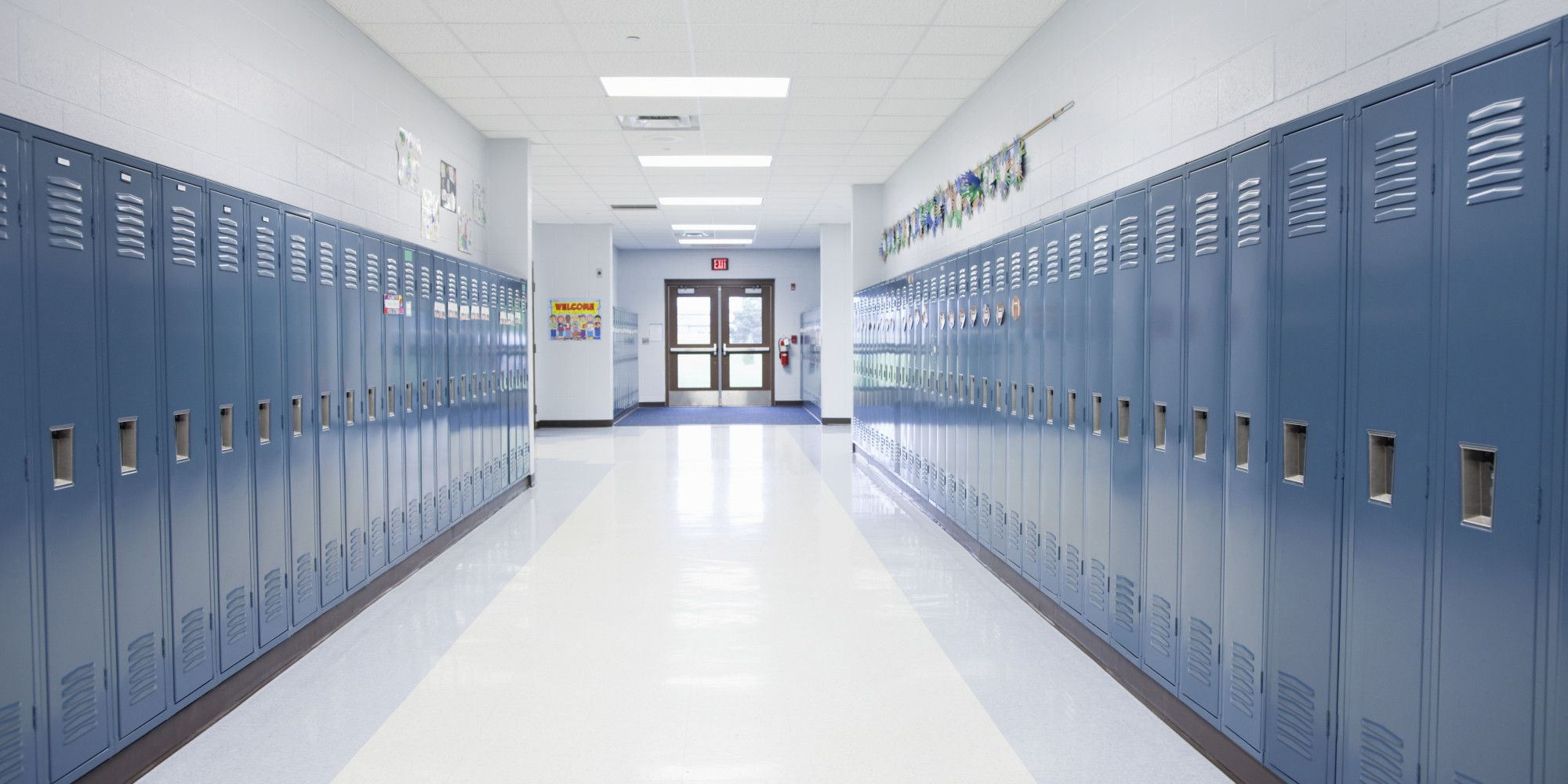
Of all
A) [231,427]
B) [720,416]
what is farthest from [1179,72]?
[720,416]

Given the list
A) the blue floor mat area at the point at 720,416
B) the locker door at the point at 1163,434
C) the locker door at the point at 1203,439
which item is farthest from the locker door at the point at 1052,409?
the blue floor mat area at the point at 720,416

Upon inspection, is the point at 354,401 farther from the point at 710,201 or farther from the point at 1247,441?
the point at 710,201

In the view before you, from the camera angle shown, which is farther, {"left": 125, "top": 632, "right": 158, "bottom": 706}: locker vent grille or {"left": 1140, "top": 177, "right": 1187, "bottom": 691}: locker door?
{"left": 1140, "top": 177, "right": 1187, "bottom": 691}: locker door

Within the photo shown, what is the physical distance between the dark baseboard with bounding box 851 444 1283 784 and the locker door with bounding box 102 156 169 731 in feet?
9.71

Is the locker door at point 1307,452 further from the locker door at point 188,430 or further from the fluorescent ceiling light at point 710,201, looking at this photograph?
the fluorescent ceiling light at point 710,201

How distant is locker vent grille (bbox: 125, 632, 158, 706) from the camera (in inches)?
98.5

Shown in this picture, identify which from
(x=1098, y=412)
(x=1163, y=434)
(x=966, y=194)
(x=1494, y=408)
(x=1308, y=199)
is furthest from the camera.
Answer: (x=966, y=194)

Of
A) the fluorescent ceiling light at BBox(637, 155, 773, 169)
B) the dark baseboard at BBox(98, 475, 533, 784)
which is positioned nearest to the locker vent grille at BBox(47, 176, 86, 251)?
the dark baseboard at BBox(98, 475, 533, 784)

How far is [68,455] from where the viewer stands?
7.55 feet

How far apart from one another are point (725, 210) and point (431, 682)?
8935mm

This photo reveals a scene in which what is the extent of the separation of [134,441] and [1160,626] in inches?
121

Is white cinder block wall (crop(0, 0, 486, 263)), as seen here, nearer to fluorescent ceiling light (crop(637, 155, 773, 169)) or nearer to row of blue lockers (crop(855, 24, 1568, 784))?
fluorescent ceiling light (crop(637, 155, 773, 169))

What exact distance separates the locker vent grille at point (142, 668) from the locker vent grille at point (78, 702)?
0.13 metres

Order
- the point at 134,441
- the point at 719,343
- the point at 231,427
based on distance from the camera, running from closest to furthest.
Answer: the point at 134,441, the point at 231,427, the point at 719,343
